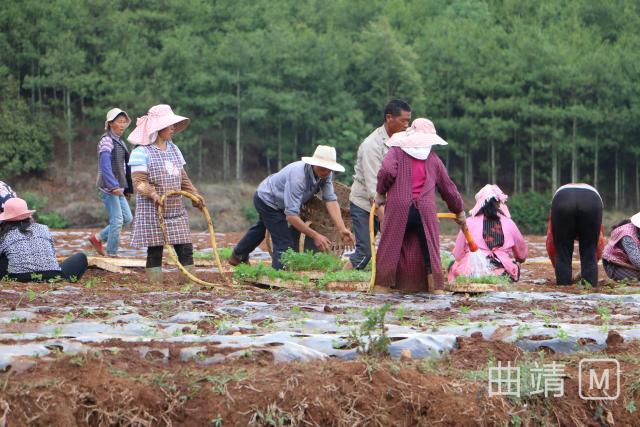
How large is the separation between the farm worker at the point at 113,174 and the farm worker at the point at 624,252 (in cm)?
505

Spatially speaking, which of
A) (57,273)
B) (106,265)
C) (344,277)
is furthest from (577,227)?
(57,273)

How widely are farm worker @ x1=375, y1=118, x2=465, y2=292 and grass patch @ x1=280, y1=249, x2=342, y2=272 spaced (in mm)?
1208

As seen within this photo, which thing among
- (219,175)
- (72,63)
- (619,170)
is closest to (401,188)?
(72,63)

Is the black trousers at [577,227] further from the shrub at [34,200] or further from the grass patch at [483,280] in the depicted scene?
the shrub at [34,200]

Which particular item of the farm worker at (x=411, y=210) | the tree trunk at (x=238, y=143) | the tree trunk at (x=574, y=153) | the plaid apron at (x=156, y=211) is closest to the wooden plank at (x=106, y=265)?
the plaid apron at (x=156, y=211)

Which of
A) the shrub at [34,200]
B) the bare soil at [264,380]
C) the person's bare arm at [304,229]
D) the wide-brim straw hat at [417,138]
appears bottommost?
the shrub at [34,200]

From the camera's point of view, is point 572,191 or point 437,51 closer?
point 572,191

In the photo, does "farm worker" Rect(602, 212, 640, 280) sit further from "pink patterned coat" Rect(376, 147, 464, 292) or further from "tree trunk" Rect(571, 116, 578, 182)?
"tree trunk" Rect(571, 116, 578, 182)

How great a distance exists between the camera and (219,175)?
38.5 meters

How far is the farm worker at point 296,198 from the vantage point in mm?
10945

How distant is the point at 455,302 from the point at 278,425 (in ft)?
12.7

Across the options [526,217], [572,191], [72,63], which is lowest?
[526,217]

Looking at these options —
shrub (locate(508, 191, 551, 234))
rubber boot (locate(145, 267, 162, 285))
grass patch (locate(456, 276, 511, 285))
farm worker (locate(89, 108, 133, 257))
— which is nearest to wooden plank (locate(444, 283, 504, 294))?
grass patch (locate(456, 276, 511, 285))

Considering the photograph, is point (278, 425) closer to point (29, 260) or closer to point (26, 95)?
point (29, 260)
